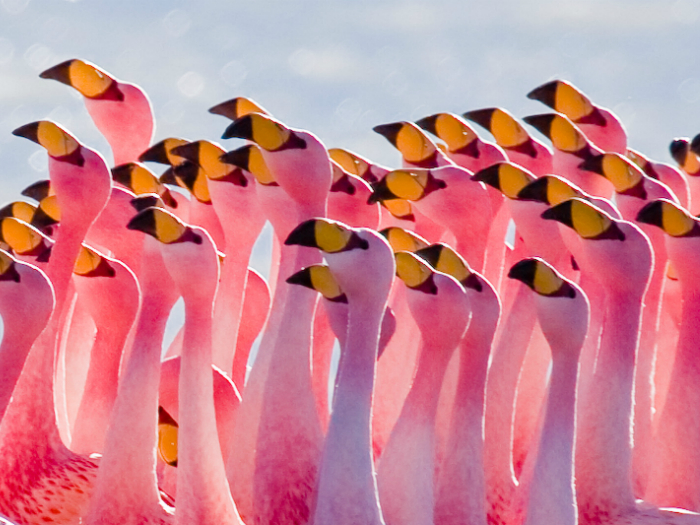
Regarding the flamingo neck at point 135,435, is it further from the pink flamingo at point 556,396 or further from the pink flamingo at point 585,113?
the pink flamingo at point 585,113

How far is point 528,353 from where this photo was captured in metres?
8.33

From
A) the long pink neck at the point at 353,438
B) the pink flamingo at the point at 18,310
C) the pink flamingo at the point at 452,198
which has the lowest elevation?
the long pink neck at the point at 353,438

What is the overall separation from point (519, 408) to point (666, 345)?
3.89 ft

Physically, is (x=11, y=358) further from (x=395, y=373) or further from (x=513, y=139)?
(x=513, y=139)

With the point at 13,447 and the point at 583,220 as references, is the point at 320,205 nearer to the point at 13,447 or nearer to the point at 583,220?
the point at 583,220

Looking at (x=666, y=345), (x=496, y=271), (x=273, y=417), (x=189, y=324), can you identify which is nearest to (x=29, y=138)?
(x=189, y=324)

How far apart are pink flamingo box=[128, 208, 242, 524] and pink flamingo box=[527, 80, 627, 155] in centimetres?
309

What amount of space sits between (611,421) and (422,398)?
3.56 ft

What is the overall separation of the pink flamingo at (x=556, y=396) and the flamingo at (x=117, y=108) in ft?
9.23

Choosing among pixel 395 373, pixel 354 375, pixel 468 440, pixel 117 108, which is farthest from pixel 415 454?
pixel 117 108

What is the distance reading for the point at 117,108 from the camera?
27.3ft

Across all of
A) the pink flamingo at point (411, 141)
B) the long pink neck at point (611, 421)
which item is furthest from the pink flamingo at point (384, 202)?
the long pink neck at point (611, 421)

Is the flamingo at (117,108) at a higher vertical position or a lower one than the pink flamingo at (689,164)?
lower

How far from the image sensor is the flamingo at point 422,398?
6.20 meters
